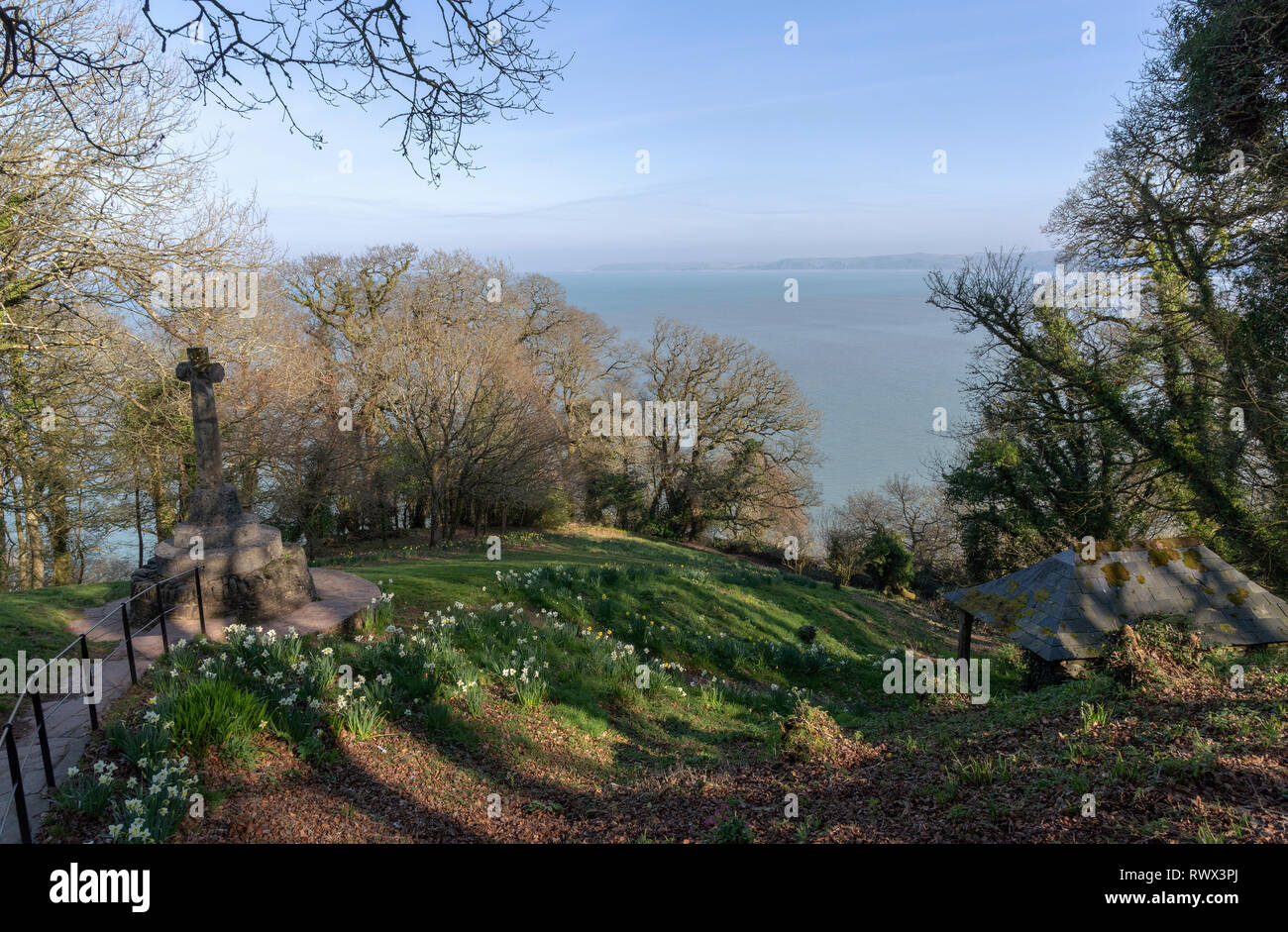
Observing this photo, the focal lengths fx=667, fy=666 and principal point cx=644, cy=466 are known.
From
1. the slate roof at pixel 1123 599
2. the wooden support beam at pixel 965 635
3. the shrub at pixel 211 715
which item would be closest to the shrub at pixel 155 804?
the shrub at pixel 211 715

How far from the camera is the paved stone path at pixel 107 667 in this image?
4910 mm

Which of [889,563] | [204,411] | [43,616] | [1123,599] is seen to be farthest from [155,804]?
[889,563]

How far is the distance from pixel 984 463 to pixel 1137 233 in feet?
30.1

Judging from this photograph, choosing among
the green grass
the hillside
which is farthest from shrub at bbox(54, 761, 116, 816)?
the green grass

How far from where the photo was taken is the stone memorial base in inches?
348

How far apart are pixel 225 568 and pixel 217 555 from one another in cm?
20

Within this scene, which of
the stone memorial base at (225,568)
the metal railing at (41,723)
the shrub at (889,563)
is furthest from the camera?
the shrub at (889,563)

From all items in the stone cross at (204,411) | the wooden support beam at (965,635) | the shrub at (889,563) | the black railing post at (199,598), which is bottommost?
the shrub at (889,563)

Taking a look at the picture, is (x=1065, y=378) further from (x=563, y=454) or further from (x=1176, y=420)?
(x=563, y=454)

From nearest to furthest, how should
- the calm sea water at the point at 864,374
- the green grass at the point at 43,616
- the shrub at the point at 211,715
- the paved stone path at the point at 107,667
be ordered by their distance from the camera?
the paved stone path at the point at 107,667 < the shrub at the point at 211,715 < the green grass at the point at 43,616 < the calm sea water at the point at 864,374

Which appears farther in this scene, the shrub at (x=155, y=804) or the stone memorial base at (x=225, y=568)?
the stone memorial base at (x=225, y=568)

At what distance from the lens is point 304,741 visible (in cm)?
588

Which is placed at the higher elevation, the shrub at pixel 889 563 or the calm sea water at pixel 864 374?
the calm sea water at pixel 864 374

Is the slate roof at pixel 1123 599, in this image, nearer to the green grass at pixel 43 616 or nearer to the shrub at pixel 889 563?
the green grass at pixel 43 616
